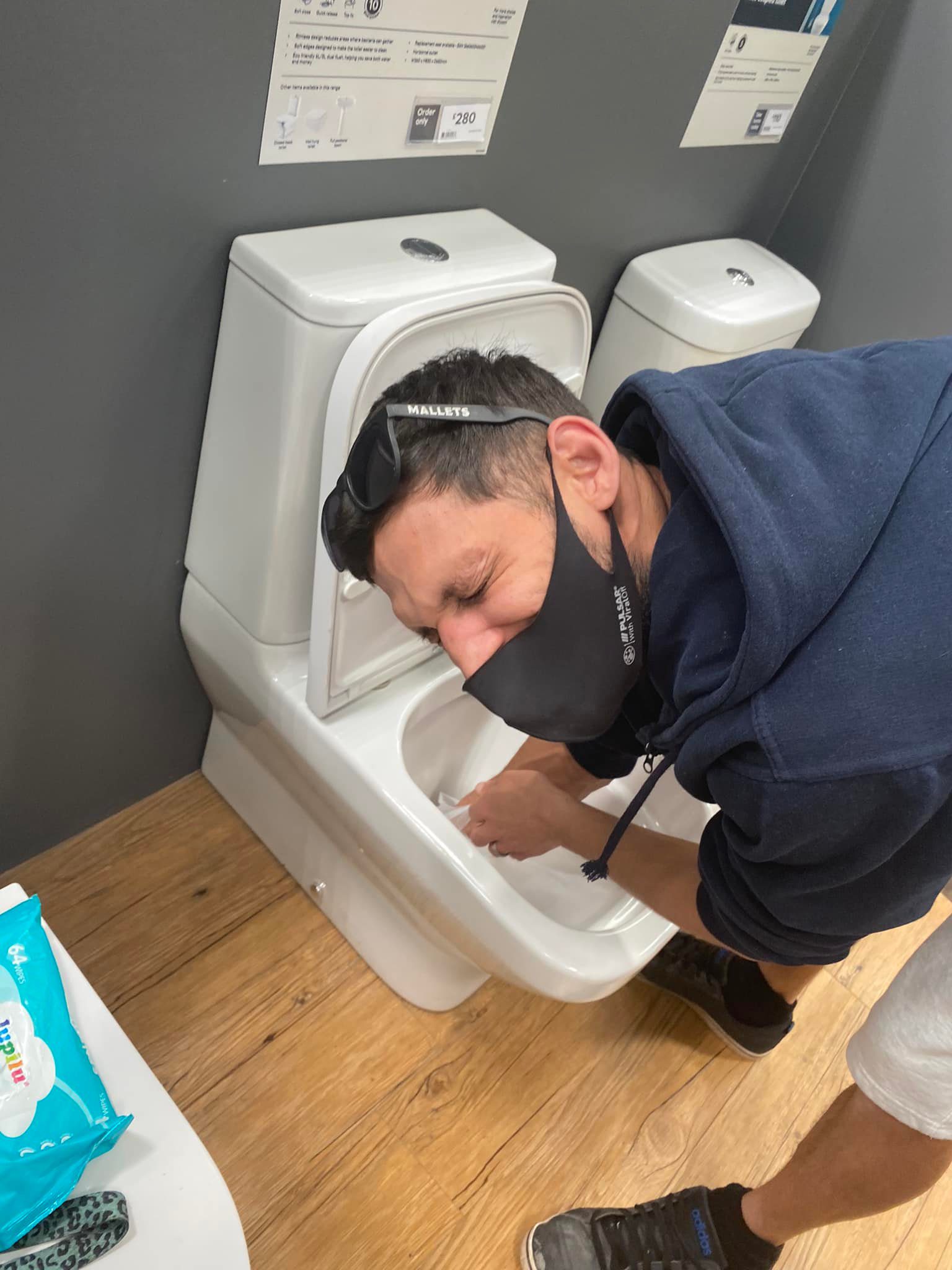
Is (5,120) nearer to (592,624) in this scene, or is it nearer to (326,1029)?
(592,624)

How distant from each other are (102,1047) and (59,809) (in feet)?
1.53

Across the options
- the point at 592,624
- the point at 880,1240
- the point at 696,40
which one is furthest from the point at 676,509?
the point at 880,1240

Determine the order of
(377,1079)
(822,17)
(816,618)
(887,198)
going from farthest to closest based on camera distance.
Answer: (887,198), (822,17), (377,1079), (816,618)

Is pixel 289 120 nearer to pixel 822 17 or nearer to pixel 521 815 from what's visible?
pixel 521 815

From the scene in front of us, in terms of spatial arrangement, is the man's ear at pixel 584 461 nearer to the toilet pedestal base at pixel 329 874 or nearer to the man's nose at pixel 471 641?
the man's nose at pixel 471 641

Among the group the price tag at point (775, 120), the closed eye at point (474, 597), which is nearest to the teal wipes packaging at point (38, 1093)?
the closed eye at point (474, 597)

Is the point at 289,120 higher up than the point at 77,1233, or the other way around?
the point at 289,120

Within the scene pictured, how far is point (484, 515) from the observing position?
60cm

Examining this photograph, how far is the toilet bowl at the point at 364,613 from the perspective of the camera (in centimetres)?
75

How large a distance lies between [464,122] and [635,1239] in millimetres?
1177

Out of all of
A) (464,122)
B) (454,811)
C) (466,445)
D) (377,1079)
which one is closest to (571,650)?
(466,445)

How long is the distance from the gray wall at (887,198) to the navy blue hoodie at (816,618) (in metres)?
0.90

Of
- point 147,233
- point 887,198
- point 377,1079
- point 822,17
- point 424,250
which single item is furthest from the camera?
point 887,198

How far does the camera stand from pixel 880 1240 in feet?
3.66
